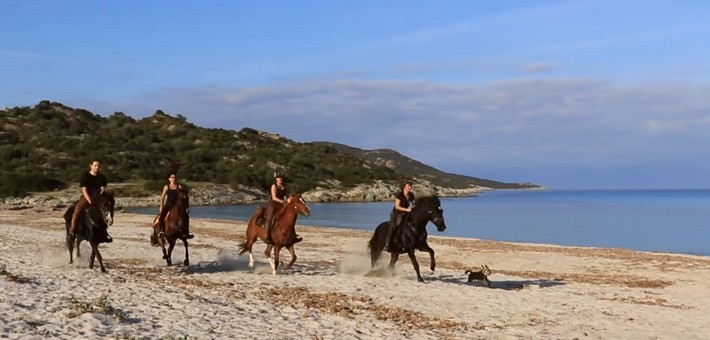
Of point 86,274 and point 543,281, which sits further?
point 543,281

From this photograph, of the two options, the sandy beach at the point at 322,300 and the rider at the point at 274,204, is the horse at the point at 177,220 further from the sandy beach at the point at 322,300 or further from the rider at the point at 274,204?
the rider at the point at 274,204

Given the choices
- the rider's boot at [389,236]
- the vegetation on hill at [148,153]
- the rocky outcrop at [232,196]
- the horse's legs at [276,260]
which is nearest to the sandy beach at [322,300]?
Answer: the horse's legs at [276,260]

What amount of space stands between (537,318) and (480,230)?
42.7 meters

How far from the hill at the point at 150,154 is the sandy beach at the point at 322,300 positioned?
60476 millimetres

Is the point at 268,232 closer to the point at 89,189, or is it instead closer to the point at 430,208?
Answer: the point at 430,208

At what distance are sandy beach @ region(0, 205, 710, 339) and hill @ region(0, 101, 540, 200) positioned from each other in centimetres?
6048

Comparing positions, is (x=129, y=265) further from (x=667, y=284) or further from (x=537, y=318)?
(x=667, y=284)

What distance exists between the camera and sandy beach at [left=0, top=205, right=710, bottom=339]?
984cm

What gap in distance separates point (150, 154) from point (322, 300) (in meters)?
98.3

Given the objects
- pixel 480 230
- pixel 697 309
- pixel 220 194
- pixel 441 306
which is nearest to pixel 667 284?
pixel 697 309

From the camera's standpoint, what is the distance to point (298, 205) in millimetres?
16891

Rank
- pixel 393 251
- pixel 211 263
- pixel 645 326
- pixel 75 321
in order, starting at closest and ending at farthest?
1. pixel 75 321
2. pixel 645 326
3. pixel 393 251
4. pixel 211 263

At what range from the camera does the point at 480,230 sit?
54.8 metres

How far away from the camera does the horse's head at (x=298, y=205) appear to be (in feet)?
55.1
